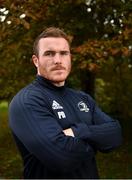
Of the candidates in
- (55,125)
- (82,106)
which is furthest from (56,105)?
(82,106)

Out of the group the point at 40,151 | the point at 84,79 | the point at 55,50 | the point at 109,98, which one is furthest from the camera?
the point at 109,98

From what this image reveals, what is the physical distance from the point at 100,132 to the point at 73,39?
6.57m

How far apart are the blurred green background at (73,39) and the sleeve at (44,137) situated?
4.23 metres

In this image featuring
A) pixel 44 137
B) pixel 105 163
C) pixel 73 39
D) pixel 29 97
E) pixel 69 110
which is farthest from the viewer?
pixel 105 163

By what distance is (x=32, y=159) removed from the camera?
311 cm

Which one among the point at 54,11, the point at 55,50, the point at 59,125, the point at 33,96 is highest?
the point at 54,11

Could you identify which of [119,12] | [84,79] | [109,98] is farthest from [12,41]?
[109,98]

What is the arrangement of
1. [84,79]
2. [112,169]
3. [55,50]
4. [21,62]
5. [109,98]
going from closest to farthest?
[55,50]
[112,169]
[21,62]
[84,79]
[109,98]

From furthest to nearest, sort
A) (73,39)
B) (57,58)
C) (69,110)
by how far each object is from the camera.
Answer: (73,39)
(57,58)
(69,110)

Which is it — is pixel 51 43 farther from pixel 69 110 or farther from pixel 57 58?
pixel 69 110

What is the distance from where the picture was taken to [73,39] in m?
9.80

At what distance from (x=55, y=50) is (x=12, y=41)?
19.5ft

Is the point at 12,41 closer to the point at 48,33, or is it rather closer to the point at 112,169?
the point at 112,169

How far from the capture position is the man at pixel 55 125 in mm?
3043
